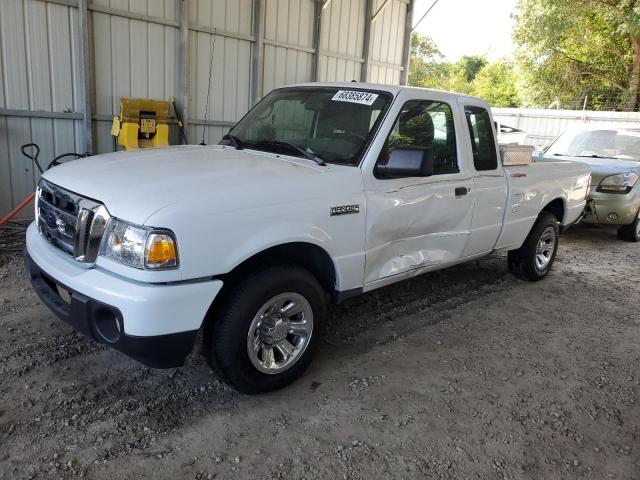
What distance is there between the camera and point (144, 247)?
2.59 metres

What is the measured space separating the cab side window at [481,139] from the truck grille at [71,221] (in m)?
3.05

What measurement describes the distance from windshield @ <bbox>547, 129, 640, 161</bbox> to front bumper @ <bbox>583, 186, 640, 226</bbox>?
3.44 feet

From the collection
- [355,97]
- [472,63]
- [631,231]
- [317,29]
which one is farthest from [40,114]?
[472,63]

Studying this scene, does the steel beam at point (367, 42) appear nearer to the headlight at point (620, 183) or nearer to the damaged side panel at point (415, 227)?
the headlight at point (620, 183)

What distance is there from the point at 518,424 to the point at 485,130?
256cm

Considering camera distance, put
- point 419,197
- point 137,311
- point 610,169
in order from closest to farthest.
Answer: point 137,311 → point 419,197 → point 610,169

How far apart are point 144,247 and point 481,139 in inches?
126

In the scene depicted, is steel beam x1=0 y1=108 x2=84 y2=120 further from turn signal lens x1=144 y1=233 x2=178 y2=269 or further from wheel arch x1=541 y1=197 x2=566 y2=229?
wheel arch x1=541 y1=197 x2=566 y2=229

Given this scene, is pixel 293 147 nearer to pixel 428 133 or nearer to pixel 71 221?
pixel 428 133

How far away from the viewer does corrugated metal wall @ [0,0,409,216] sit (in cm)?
693

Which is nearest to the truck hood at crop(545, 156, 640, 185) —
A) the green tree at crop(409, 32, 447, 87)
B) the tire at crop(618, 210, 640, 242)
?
the tire at crop(618, 210, 640, 242)

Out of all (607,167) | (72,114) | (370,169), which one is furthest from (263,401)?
(607,167)

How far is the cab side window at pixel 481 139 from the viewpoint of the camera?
4.53 metres

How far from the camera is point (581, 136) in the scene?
9.30 meters
